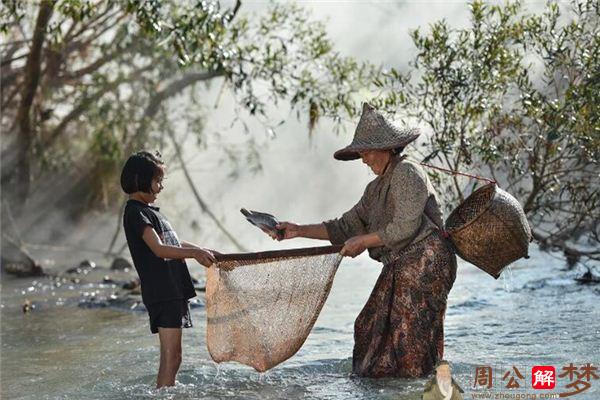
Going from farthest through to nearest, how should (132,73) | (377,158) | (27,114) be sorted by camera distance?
(132,73) < (27,114) < (377,158)

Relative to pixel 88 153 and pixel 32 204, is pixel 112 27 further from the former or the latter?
pixel 32 204

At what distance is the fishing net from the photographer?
5.37 meters

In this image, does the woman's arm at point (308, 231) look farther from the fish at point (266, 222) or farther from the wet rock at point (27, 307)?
the wet rock at point (27, 307)

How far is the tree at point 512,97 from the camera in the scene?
25.0 feet

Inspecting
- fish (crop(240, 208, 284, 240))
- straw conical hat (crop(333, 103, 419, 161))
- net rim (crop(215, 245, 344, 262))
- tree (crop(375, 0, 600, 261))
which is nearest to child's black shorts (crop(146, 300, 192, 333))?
net rim (crop(215, 245, 344, 262))

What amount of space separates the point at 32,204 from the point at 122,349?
923 centimetres

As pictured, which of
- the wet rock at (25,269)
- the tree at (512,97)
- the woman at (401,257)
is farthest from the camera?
the wet rock at (25,269)

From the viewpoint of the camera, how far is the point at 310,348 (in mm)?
6969

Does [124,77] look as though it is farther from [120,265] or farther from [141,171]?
[141,171]

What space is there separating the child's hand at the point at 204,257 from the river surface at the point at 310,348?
758 mm

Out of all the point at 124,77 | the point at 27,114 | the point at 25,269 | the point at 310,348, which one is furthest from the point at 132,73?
the point at 310,348

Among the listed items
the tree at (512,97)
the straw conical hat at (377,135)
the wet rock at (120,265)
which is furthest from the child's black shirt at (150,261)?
the wet rock at (120,265)

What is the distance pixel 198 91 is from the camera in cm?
1577

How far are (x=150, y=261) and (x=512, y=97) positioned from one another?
15.1 ft
